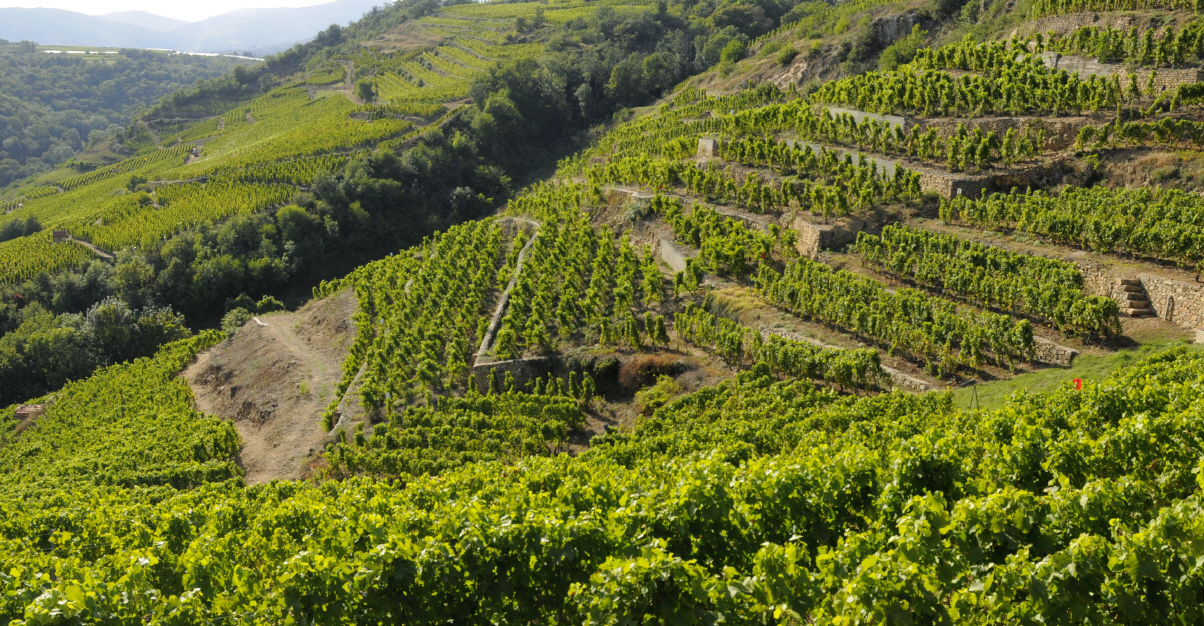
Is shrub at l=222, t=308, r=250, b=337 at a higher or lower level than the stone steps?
lower

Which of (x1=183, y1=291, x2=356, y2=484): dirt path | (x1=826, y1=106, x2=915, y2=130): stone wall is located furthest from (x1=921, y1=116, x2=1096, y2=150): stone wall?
(x1=183, y1=291, x2=356, y2=484): dirt path

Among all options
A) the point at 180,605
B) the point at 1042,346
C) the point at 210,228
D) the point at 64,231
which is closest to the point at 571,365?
the point at 1042,346

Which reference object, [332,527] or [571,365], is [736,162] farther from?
[332,527]

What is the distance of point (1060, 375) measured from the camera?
1650 centimetres

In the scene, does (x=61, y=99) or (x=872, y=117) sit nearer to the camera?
(x=872, y=117)

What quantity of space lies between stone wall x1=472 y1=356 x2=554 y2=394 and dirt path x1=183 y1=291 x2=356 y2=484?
251 inches

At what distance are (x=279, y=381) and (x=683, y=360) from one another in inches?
767

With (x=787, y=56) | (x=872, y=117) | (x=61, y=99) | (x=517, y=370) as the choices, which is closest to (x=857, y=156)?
(x=872, y=117)

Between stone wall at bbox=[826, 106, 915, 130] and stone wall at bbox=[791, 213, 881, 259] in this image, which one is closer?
stone wall at bbox=[791, 213, 881, 259]

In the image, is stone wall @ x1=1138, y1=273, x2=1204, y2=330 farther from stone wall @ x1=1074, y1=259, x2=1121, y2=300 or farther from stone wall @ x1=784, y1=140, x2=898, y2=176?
stone wall @ x1=784, y1=140, x2=898, y2=176

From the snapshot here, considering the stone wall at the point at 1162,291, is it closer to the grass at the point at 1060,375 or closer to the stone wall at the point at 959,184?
the grass at the point at 1060,375

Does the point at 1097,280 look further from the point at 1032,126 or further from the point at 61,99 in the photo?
the point at 61,99

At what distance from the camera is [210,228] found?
51781 mm

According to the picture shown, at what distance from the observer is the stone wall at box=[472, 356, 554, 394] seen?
26.6 meters
